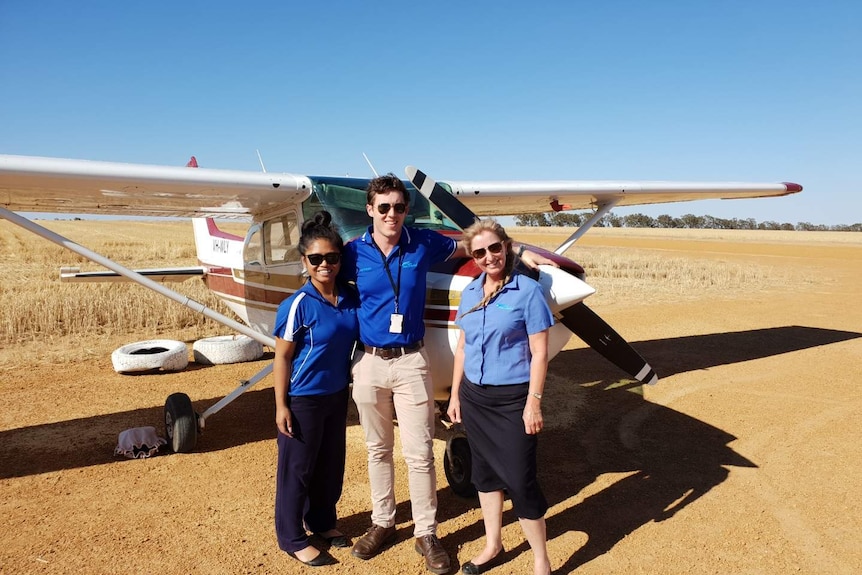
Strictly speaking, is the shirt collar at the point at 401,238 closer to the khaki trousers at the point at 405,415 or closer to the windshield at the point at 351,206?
the khaki trousers at the point at 405,415

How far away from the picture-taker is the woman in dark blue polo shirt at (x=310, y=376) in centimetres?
305

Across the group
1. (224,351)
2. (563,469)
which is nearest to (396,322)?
(563,469)

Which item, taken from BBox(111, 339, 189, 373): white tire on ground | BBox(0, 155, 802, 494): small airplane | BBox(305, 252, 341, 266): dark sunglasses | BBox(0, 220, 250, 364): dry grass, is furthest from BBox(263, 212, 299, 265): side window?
BBox(0, 220, 250, 364): dry grass

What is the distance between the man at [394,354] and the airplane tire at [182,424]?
237 cm

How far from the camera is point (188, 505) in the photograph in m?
3.94

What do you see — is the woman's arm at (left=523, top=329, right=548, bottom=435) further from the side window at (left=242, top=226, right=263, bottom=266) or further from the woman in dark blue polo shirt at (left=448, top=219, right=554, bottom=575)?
the side window at (left=242, top=226, right=263, bottom=266)

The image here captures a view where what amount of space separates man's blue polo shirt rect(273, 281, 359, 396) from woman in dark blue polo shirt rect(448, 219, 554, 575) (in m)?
Answer: 0.72

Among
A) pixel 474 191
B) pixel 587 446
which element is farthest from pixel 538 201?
pixel 587 446

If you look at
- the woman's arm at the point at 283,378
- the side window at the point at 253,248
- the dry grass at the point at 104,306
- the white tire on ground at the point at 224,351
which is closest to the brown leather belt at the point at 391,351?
the woman's arm at the point at 283,378

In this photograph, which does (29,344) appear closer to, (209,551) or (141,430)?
(141,430)

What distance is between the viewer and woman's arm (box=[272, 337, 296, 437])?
3.04 meters

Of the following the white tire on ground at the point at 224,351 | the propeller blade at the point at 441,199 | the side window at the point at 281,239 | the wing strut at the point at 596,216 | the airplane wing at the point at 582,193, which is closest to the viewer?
the propeller blade at the point at 441,199

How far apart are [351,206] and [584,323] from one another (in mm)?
2138

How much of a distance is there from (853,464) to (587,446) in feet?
7.12
